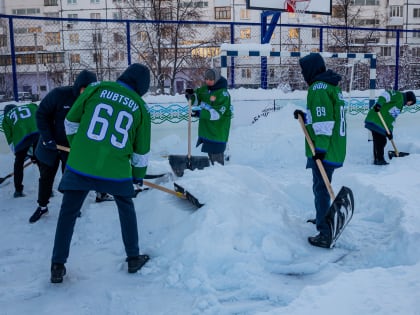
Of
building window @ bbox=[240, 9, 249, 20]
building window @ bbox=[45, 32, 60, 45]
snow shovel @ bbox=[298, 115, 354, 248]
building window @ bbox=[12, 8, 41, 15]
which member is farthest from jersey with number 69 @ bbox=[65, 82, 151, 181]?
building window @ bbox=[12, 8, 41, 15]

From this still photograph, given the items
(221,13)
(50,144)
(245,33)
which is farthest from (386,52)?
(221,13)

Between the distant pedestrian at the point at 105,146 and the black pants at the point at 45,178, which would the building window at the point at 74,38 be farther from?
the distant pedestrian at the point at 105,146

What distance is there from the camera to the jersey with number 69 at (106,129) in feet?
10.4

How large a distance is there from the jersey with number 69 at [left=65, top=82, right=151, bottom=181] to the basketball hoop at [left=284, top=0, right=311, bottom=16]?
315 inches

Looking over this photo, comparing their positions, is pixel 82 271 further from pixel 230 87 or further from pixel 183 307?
pixel 230 87

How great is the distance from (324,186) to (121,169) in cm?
182

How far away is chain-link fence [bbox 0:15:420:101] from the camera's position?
351 inches

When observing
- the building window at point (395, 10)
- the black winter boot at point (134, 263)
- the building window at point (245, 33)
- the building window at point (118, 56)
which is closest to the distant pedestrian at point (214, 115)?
the black winter boot at point (134, 263)

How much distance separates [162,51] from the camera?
15.0 m

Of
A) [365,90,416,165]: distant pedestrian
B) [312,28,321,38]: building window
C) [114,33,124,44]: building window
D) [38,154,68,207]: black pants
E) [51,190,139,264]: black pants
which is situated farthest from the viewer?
[312,28,321,38]: building window

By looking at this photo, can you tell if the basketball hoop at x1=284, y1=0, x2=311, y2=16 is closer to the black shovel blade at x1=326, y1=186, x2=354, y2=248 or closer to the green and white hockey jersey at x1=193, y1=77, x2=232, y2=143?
the green and white hockey jersey at x1=193, y1=77, x2=232, y2=143

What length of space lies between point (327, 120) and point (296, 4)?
7.48 metres

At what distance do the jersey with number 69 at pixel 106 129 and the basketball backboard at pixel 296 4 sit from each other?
753 centimetres

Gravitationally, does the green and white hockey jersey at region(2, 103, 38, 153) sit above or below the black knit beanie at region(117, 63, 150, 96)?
below
